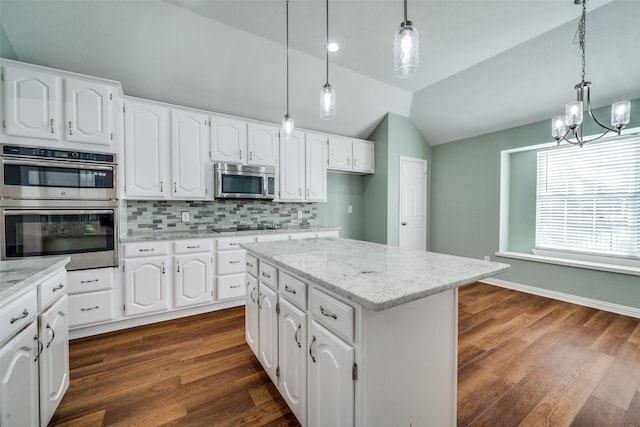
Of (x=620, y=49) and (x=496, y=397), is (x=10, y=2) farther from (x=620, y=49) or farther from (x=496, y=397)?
(x=620, y=49)

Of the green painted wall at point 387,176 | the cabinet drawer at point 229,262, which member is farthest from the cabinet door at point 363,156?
the cabinet drawer at point 229,262

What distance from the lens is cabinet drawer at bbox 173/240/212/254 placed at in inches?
108

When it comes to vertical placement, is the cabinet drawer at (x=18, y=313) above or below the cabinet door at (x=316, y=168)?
below

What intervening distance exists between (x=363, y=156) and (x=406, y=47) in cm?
326

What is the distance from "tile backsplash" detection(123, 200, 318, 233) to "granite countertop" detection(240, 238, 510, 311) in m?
1.88

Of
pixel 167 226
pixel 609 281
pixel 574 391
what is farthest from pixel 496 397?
pixel 167 226

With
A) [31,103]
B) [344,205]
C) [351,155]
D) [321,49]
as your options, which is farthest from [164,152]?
[344,205]

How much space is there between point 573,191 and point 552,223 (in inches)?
19.6

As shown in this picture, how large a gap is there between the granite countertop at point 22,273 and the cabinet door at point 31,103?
1342 millimetres

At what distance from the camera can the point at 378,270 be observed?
122cm

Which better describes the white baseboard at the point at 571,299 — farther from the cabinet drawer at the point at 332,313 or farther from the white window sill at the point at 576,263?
the cabinet drawer at the point at 332,313

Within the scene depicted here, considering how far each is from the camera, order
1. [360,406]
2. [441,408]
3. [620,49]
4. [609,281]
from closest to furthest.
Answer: [360,406] < [441,408] < [620,49] < [609,281]

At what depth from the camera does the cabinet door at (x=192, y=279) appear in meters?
2.76

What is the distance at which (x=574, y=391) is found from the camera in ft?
5.56
